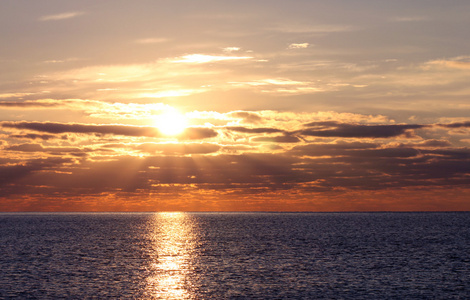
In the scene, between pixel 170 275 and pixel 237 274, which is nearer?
pixel 237 274

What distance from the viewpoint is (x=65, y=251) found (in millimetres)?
117375

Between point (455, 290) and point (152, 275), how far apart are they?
134ft

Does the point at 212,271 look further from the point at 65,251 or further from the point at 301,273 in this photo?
the point at 65,251

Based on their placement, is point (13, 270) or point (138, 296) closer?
point (138, 296)

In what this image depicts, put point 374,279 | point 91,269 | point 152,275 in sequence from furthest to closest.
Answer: point 91,269 → point 152,275 → point 374,279

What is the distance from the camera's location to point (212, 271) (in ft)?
265

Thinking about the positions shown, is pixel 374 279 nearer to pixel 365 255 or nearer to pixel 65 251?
pixel 365 255

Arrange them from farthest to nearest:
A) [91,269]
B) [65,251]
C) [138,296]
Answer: [65,251], [91,269], [138,296]

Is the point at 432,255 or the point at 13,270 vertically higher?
the point at 13,270


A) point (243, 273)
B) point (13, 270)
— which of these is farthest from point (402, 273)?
point (13, 270)

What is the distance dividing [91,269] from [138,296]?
2530 centimetres

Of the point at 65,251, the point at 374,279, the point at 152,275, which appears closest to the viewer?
the point at 374,279

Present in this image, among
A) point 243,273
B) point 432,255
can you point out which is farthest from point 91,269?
point 432,255

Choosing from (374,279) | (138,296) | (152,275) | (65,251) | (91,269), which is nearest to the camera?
(138,296)
